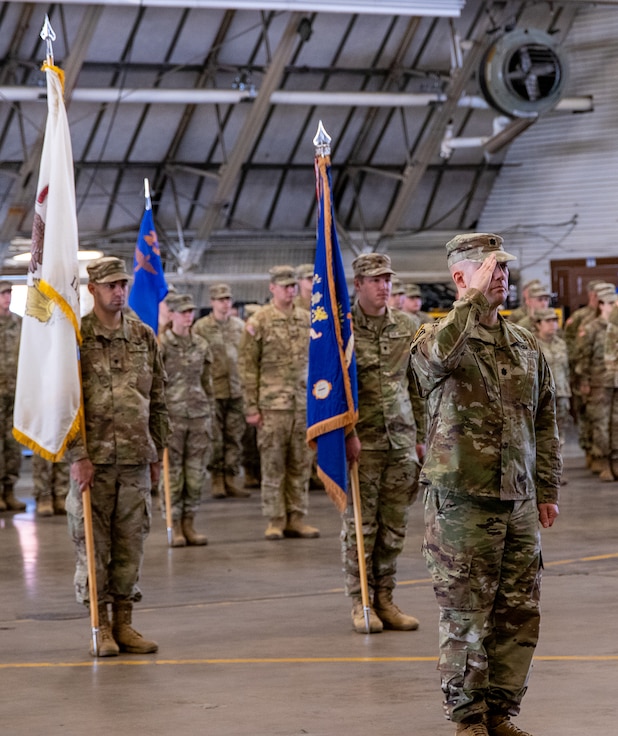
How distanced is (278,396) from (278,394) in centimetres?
1

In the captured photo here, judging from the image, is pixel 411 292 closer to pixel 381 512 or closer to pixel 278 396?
pixel 278 396

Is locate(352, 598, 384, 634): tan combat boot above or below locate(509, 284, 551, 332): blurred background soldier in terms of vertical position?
below

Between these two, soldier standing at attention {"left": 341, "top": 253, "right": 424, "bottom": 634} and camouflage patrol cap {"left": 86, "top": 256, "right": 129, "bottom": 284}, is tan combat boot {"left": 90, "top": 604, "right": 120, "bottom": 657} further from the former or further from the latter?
camouflage patrol cap {"left": 86, "top": 256, "right": 129, "bottom": 284}

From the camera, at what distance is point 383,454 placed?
6531 millimetres

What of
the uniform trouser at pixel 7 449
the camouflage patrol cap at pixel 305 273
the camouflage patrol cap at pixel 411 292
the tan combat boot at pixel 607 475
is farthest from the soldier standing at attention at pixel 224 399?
the tan combat boot at pixel 607 475

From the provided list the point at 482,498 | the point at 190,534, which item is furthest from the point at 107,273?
the point at 190,534

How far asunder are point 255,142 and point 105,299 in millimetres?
13851

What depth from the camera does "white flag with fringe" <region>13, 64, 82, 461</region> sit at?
6.07 m

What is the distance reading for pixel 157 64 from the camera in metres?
17.9

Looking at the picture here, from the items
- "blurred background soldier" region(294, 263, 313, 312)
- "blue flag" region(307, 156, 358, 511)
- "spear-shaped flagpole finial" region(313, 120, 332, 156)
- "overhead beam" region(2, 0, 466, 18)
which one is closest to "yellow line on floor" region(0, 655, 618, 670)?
"blue flag" region(307, 156, 358, 511)

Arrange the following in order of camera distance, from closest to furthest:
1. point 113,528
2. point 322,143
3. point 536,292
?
1. point 113,528
2. point 322,143
3. point 536,292

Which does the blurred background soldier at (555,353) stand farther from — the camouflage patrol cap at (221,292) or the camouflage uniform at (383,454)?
the camouflage uniform at (383,454)

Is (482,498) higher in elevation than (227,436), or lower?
lower

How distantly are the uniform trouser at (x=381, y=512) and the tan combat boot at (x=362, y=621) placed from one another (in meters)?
0.06
